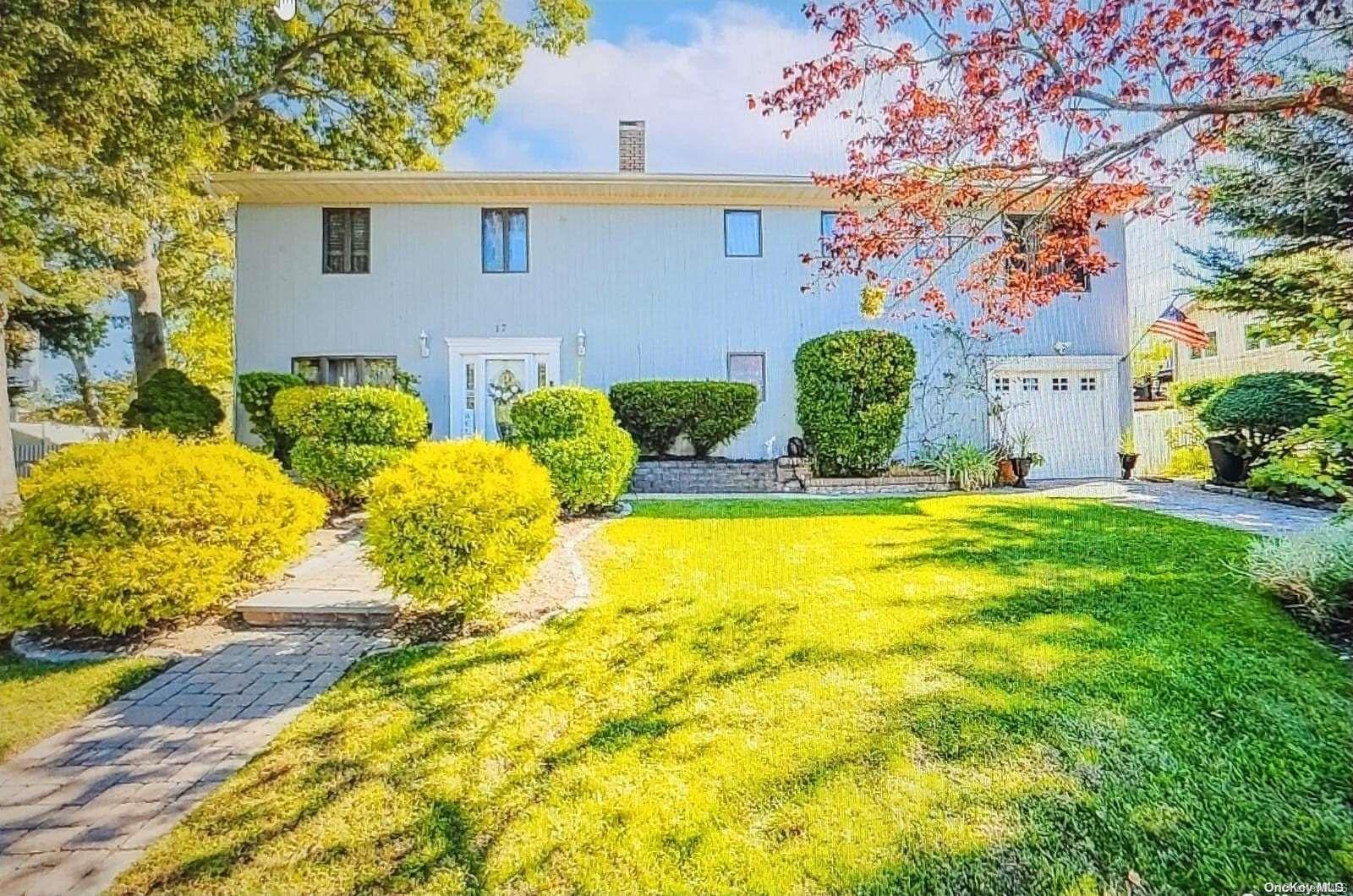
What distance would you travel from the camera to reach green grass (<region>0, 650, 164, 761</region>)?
3.24 m

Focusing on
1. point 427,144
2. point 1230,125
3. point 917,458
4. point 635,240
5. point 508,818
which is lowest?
point 508,818

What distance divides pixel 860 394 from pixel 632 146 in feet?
21.0

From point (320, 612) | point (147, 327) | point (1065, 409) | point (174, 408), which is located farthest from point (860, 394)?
point (147, 327)

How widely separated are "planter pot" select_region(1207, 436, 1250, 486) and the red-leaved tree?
6574mm

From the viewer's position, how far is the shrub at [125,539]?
13.6 ft

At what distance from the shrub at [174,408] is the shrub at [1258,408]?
15.6 meters

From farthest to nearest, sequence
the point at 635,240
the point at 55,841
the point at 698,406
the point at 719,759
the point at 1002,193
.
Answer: the point at 635,240 → the point at 698,406 → the point at 1002,193 → the point at 719,759 → the point at 55,841

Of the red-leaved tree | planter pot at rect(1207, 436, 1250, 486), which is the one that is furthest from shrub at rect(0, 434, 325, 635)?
planter pot at rect(1207, 436, 1250, 486)

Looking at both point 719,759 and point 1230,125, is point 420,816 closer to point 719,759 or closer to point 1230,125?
point 719,759

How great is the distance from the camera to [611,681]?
11.8 feet

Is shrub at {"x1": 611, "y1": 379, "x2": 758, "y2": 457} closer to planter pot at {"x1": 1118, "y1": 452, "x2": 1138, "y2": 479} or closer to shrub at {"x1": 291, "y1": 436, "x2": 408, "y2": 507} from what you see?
shrub at {"x1": 291, "y1": 436, "x2": 408, "y2": 507}

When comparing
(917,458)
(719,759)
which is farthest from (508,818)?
(917,458)

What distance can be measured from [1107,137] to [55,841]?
6173 mm

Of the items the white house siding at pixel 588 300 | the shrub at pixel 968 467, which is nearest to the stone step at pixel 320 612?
the white house siding at pixel 588 300
